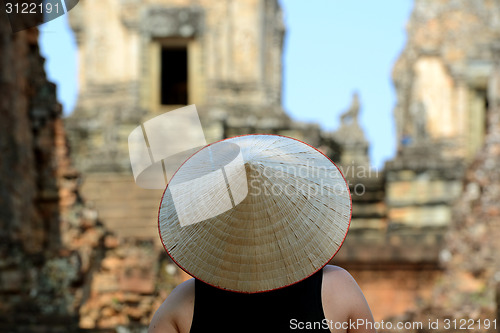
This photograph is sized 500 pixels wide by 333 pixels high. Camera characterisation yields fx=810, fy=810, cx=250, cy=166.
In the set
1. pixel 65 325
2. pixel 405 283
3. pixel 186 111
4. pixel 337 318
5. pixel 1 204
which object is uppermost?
pixel 186 111

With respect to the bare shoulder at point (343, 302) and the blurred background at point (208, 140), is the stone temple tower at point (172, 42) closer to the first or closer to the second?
the blurred background at point (208, 140)

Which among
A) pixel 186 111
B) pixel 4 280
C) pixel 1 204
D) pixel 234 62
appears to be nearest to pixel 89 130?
pixel 234 62

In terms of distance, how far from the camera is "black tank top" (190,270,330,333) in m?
2.05

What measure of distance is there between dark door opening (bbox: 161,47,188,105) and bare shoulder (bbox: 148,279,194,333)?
18712 mm

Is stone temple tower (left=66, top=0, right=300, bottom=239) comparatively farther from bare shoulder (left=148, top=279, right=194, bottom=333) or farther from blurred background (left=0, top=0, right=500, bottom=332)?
bare shoulder (left=148, top=279, right=194, bottom=333)

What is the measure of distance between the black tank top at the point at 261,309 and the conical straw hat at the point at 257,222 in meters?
0.05

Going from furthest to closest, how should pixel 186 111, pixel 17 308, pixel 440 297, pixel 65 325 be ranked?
pixel 440 297
pixel 17 308
pixel 65 325
pixel 186 111

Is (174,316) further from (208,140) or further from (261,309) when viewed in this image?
(208,140)

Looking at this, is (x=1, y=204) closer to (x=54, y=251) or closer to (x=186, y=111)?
(x=54, y=251)

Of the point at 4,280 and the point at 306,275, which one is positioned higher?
the point at 306,275

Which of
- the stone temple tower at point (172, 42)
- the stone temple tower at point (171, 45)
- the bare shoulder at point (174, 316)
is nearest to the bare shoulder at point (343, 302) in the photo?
the bare shoulder at point (174, 316)

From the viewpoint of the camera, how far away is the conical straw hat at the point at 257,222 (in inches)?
80.8

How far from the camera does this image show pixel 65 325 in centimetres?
598

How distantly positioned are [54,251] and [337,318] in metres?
5.36
